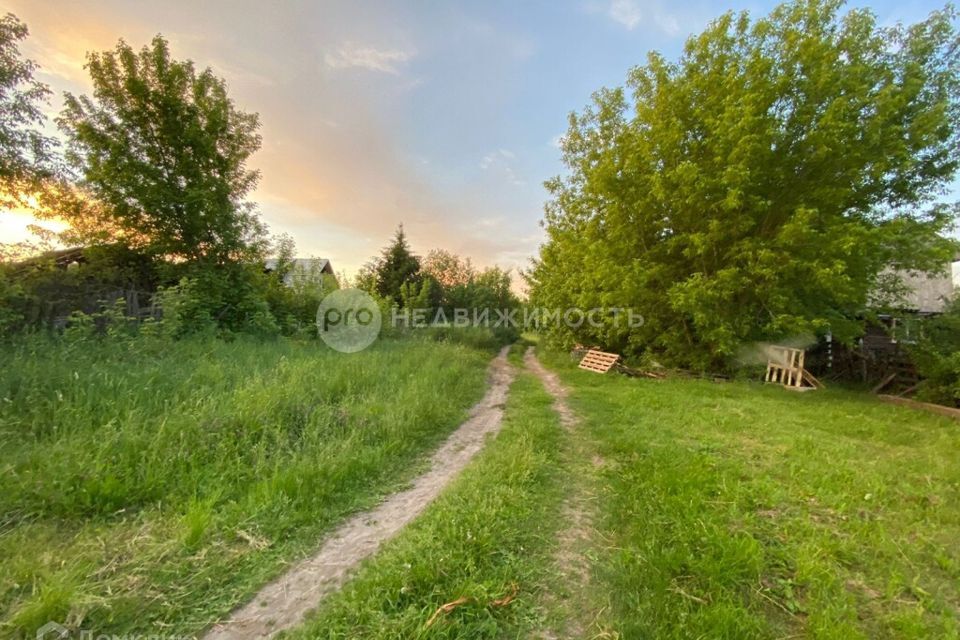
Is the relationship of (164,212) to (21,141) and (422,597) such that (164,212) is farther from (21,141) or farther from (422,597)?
(422,597)

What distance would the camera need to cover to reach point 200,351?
656cm

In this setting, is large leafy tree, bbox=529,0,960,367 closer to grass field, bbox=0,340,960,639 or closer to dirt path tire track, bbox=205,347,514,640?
grass field, bbox=0,340,960,639

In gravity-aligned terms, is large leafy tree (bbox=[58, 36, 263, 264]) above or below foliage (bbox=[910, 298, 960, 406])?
above

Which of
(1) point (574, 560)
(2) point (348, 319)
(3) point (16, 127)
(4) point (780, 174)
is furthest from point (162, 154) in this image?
(4) point (780, 174)

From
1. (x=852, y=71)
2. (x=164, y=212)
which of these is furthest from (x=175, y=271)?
(x=852, y=71)

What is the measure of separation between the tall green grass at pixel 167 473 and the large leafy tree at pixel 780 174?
28.2 ft

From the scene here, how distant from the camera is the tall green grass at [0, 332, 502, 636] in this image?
1.96m

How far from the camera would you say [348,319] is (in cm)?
1273

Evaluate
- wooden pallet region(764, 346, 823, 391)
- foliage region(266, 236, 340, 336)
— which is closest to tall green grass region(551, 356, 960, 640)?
wooden pallet region(764, 346, 823, 391)

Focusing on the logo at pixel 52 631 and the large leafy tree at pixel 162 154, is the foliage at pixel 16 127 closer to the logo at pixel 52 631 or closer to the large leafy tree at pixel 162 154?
the large leafy tree at pixel 162 154

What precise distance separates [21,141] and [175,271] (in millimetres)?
3754

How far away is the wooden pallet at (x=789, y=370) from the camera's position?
9805mm

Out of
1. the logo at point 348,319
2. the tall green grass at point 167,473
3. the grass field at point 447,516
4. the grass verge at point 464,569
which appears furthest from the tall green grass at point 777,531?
the logo at point 348,319

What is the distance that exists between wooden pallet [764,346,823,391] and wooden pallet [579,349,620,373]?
4.49 meters
